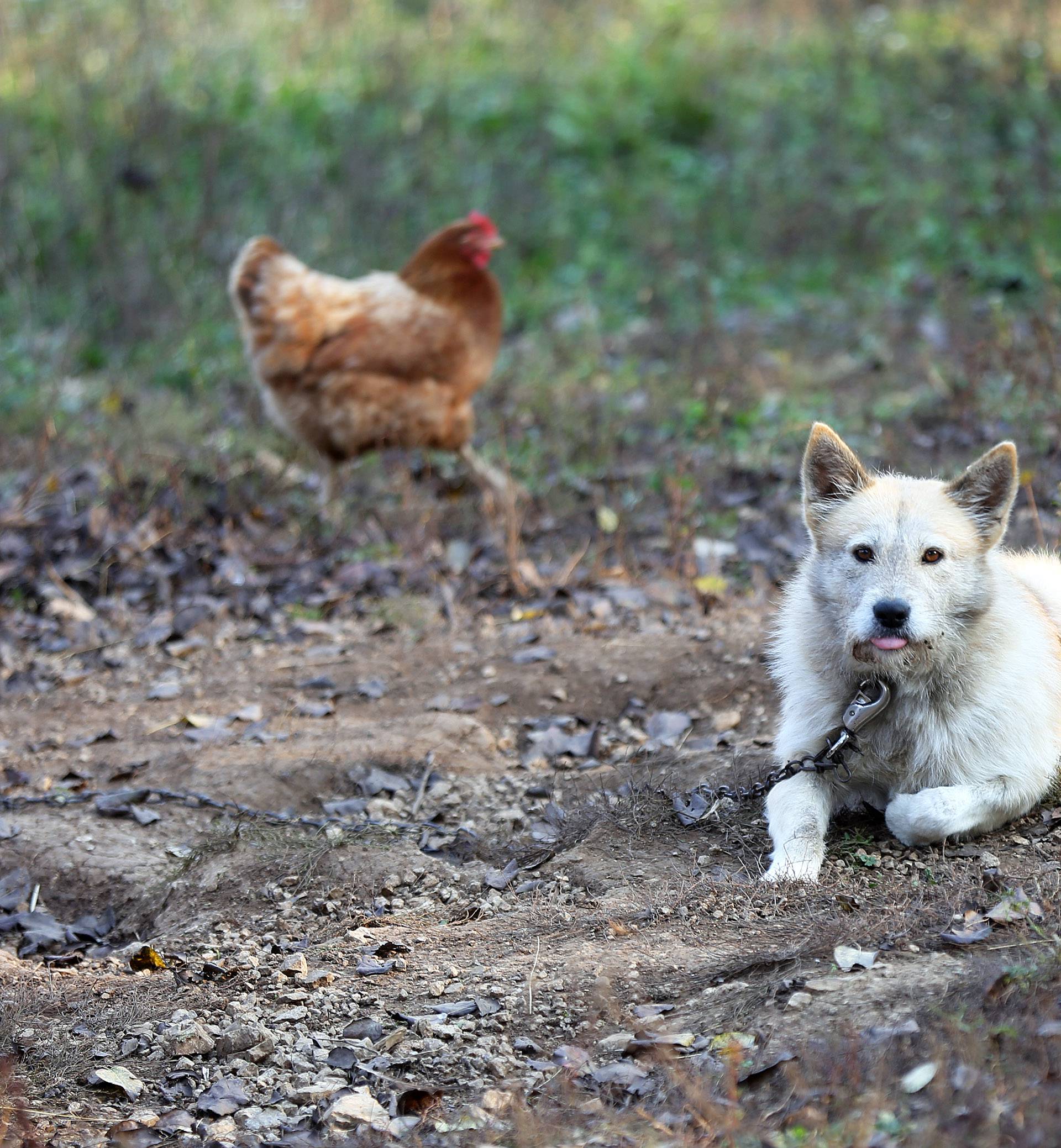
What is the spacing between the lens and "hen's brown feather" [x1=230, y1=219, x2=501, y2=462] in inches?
310

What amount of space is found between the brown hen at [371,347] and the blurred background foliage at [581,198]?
2.62ft

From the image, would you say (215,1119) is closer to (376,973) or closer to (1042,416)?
(376,973)

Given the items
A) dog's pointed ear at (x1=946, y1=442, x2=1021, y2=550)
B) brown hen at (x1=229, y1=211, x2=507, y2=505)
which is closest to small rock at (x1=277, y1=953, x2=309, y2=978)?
dog's pointed ear at (x1=946, y1=442, x2=1021, y2=550)

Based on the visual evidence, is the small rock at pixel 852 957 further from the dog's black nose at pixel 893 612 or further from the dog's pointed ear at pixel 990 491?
the dog's pointed ear at pixel 990 491

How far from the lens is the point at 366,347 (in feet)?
25.8

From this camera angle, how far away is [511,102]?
13.8m

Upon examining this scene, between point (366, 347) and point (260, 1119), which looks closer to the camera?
point (260, 1119)

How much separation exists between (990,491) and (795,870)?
1.31 metres

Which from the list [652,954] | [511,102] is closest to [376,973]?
[652,954]

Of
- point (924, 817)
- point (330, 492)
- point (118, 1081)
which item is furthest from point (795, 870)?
point (330, 492)

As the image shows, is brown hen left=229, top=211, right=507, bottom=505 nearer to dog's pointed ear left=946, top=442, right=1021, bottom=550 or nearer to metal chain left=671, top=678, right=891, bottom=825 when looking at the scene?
metal chain left=671, top=678, right=891, bottom=825

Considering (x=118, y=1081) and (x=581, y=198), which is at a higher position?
(x=581, y=198)

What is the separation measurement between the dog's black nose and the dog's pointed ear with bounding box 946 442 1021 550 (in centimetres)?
43

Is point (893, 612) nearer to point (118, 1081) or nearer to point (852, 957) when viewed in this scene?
point (852, 957)
